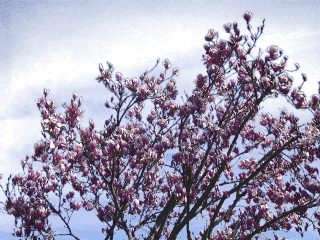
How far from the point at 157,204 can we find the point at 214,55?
469 centimetres

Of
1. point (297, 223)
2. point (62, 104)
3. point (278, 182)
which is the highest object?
point (62, 104)

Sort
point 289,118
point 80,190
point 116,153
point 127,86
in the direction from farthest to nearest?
point 80,190 → point 127,86 → point 289,118 → point 116,153

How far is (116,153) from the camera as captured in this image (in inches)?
196

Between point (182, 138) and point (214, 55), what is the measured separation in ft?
6.64

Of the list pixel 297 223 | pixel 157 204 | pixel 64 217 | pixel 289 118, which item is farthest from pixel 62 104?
pixel 297 223

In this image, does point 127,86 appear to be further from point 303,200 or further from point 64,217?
point 303,200

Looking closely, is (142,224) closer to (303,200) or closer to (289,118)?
(303,200)

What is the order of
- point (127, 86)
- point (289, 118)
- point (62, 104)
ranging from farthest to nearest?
1. point (127, 86)
2. point (62, 104)
3. point (289, 118)

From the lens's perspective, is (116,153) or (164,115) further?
(164,115)

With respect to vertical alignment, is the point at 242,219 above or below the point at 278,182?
below

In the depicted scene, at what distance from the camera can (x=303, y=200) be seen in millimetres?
5398

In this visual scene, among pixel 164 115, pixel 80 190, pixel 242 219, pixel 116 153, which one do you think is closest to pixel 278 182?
pixel 242 219

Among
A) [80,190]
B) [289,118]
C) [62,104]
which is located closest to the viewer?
[289,118]

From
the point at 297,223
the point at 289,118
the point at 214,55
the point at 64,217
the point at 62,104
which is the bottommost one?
the point at 297,223
